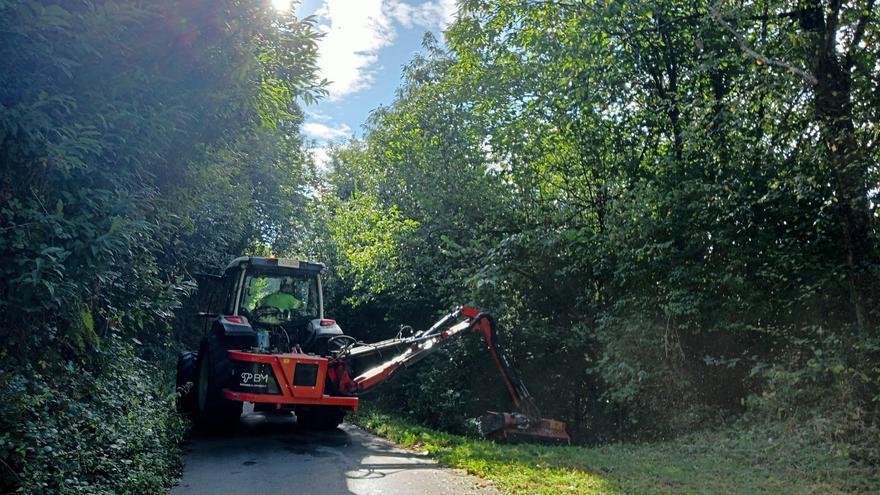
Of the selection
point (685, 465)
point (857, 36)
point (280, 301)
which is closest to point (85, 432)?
point (280, 301)

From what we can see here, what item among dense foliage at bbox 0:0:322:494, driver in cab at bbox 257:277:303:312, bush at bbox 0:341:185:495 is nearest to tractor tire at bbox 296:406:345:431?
driver in cab at bbox 257:277:303:312

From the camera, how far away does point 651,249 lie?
1083cm

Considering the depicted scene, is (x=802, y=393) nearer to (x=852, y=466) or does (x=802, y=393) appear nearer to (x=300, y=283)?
(x=852, y=466)

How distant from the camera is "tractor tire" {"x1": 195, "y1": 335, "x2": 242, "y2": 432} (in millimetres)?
10875

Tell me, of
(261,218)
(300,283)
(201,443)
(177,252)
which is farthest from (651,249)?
(261,218)

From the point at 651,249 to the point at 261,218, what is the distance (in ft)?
49.5

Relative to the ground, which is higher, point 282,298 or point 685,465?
point 282,298

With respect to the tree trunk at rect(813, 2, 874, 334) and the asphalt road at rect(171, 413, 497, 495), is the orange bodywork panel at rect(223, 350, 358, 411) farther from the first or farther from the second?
the tree trunk at rect(813, 2, 874, 334)

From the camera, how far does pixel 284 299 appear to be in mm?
12992

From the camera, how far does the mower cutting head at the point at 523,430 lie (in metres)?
11.1

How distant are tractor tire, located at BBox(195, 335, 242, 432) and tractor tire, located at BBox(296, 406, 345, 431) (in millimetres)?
1256

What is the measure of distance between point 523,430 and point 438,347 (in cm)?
186

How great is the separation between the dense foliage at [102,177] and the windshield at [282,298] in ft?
10.7

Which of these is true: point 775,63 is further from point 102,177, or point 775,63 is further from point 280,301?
point 280,301
